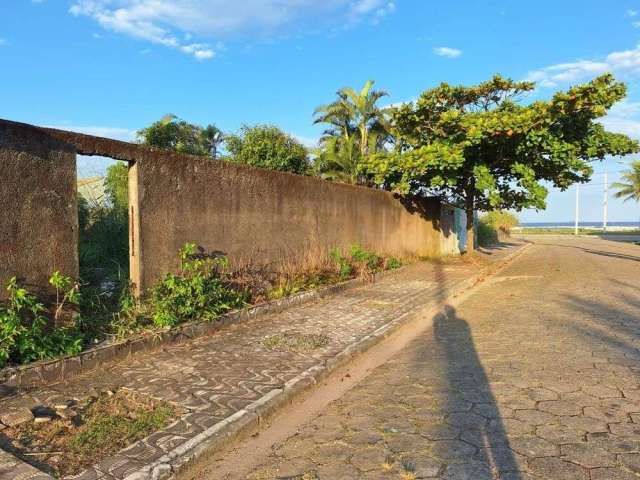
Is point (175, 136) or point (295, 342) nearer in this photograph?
point (295, 342)

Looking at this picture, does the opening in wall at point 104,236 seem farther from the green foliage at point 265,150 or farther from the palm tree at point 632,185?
the palm tree at point 632,185

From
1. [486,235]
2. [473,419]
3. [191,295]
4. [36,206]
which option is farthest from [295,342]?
[486,235]

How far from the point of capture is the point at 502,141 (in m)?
12.2

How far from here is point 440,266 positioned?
14828mm

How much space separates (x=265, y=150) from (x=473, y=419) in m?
13.5

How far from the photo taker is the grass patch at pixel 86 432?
297 centimetres

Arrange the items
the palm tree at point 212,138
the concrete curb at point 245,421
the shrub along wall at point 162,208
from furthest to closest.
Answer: the palm tree at point 212,138 < the shrub along wall at point 162,208 < the concrete curb at point 245,421

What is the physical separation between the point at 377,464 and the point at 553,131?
1133cm

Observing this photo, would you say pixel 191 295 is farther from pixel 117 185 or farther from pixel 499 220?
pixel 499 220

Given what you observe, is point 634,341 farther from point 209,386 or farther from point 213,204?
point 213,204

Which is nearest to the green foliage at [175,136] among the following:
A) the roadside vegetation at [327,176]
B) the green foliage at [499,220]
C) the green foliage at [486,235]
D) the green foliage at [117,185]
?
the roadside vegetation at [327,176]

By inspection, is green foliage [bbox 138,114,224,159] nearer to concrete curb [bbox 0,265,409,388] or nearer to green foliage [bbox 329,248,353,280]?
green foliage [bbox 329,248,353,280]

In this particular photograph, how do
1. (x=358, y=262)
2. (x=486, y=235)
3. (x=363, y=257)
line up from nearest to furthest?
(x=358, y=262)
(x=363, y=257)
(x=486, y=235)

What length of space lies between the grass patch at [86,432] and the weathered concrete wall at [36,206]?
1.68 metres
